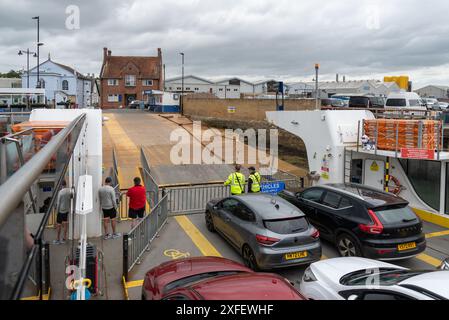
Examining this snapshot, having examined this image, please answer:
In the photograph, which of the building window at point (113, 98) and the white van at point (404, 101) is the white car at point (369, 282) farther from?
the building window at point (113, 98)

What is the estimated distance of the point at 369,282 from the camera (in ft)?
19.2

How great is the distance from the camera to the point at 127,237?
8180 mm

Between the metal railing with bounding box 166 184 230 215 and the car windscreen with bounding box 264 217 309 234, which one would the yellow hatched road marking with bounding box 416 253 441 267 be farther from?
the metal railing with bounding box 166 184 230 215

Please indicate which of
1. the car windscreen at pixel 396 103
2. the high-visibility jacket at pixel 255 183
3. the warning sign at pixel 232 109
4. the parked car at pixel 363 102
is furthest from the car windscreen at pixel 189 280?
the warning sign at pixel 232 109

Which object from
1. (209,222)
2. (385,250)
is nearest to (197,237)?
(209,222)

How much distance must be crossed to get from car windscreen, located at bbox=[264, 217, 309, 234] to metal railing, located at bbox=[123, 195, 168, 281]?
2907mm

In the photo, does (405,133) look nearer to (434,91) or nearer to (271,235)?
(271,235)

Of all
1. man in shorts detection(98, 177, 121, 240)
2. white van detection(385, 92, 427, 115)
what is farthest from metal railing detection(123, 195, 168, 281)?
white van detection(385, 92, 427, 115)

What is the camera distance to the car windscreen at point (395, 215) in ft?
29.0

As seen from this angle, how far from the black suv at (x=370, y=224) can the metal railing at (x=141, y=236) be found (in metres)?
4.37

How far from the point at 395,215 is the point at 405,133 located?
5.02 metres

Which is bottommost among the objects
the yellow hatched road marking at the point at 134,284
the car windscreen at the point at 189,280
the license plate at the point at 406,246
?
the yellow hatched road marking at the point at 134,284

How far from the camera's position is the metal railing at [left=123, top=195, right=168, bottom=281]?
8.20 m
